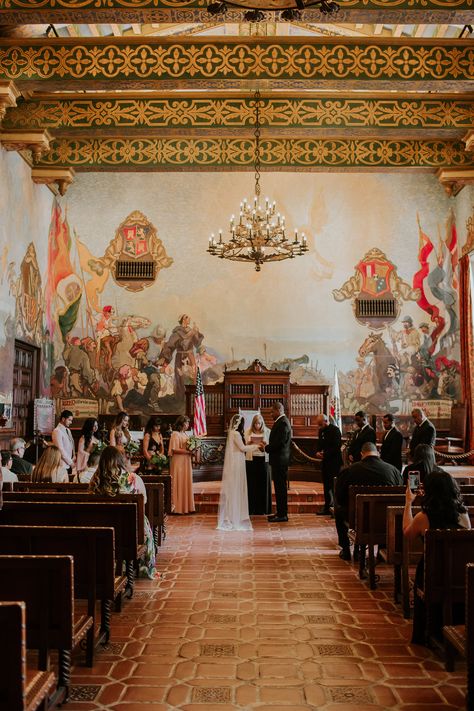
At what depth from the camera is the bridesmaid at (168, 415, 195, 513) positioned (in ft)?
37.5

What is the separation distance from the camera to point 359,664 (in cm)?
468

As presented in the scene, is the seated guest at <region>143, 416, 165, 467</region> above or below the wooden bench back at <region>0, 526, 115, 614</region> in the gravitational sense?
above

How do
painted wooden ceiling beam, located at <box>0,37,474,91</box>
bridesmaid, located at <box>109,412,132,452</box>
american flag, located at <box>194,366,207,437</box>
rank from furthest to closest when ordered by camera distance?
american flag, located at <box>194,366,207,437</box> → painted wooden ceiling beam, located at <box>0,37,474,91</box> → bridesmaid, located at <box>109,412,132,452</box>

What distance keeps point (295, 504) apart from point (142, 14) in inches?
318

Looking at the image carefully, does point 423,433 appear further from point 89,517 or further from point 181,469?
A: point 89,517

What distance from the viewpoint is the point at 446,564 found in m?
4.59

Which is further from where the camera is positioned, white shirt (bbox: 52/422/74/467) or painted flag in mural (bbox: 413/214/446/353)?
painted flag in mural (bbox: 413/214/446/353)

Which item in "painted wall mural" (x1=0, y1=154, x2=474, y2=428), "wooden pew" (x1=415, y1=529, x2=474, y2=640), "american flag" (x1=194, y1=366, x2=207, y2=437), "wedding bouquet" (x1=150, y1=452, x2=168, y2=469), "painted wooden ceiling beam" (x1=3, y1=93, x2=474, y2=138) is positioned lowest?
"wooden pew" (x1=415, y1=529, x2=474, y2=640)

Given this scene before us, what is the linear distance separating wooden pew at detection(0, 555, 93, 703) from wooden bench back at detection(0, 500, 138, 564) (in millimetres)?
1875

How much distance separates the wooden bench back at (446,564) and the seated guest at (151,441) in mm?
6511

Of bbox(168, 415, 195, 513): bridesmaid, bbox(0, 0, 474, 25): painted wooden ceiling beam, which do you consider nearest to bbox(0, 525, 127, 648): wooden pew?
bbox(168, 415, 195, 513): bridesmaid

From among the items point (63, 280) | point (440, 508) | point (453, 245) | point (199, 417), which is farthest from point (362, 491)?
point (63, 280)

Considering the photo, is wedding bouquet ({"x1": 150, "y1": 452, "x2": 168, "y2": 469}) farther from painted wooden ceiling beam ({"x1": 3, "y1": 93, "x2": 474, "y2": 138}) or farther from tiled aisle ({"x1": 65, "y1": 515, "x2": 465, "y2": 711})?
painted wooden ceiling beam ({"x1": 3, "y1": 93, "x2": 474, "y2": 138})

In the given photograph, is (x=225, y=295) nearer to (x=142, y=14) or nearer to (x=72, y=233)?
(x=72, y=233)
